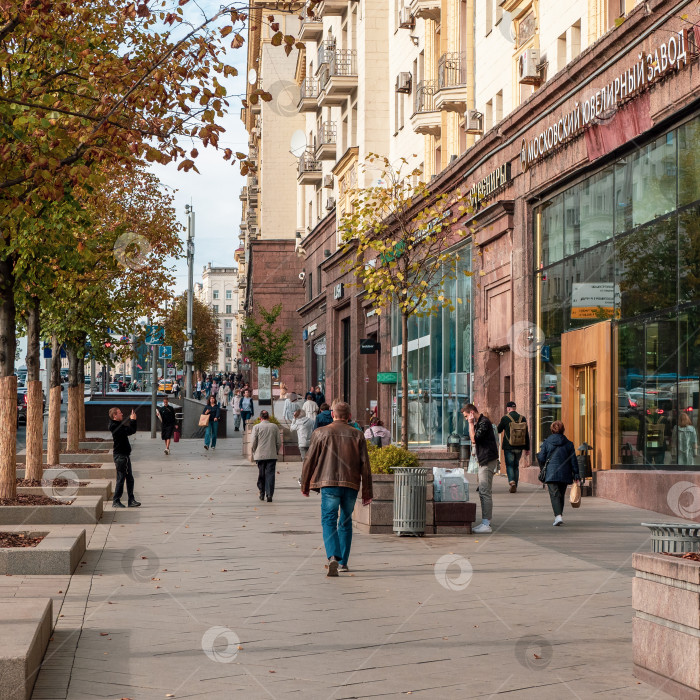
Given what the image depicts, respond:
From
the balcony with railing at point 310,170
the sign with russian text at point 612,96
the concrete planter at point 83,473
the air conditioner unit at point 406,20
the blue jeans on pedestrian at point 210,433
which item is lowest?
the concrete planter at point 83,473

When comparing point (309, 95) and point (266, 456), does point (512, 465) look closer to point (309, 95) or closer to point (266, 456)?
point (266, 456)

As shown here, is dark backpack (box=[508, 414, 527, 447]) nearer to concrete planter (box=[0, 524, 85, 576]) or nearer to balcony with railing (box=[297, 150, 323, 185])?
concrete planter (box=[0, 524, 85, 576])

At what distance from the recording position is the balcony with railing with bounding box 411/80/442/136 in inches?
1261

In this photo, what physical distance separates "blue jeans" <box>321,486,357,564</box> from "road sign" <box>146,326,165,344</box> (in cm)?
1966

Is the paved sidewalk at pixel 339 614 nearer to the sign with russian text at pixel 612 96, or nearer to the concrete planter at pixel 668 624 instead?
the concrete planter at pixel 668 624

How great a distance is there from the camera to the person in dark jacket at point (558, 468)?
16.2m

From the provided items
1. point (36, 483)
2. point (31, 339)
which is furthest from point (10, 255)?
point (31, 339)

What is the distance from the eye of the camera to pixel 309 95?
2005 inches

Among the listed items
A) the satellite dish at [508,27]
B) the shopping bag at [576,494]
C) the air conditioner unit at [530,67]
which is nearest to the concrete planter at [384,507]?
the shopping bag at [576,494]

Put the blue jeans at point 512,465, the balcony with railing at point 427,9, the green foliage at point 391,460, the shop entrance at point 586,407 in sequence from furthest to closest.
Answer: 1. the balcony with railing at point 427,9
2. the blue jeans at point 512,465
3. the shop entrance at point 586,407
4. the green foliage at point 391,460

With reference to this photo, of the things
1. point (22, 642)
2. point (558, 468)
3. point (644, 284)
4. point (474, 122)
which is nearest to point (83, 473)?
point (558, 468)

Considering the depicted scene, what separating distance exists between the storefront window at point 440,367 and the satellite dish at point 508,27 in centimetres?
505

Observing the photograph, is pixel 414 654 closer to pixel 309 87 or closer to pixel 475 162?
Answer: pixel 475 162

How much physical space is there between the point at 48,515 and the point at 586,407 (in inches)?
445
